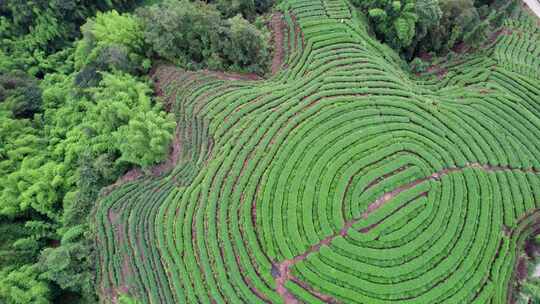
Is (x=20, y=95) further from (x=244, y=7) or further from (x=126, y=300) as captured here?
(x=126, y=300)

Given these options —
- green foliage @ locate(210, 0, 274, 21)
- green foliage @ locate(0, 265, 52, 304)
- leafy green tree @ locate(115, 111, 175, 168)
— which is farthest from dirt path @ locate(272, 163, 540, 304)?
green foliage @ locate(210, 0, 274, 21)

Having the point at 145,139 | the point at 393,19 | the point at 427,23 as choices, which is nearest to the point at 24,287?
the point at 145,139

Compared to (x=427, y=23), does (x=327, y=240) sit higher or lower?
lower

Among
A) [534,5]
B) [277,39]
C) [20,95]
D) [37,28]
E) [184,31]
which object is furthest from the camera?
[37,28]

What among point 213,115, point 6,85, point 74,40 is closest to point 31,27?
point 74,40

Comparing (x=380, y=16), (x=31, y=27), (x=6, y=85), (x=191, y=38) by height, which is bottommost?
(x=6, y=85)

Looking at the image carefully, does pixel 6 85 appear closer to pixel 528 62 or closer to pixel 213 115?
pixel 213 115
